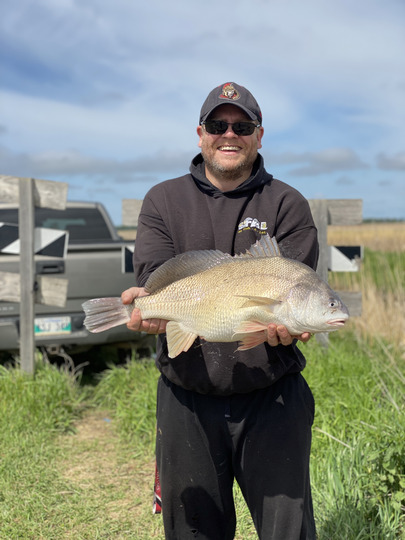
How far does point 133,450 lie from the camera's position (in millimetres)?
5102

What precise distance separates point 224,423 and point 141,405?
9.36 ft

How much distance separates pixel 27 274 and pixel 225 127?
3709 mm

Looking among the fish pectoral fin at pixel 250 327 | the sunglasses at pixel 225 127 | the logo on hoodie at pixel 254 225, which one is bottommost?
the fish pectoral fin at pixel 250 327

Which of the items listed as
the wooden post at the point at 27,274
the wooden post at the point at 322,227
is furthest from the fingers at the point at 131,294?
the wooden post at the point at 322,227

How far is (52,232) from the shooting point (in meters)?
5.90

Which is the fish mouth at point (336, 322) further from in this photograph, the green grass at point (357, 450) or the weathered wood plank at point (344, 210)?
the weathered wood plank at point (344, 210)

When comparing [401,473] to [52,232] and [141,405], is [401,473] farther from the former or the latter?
[52,232]

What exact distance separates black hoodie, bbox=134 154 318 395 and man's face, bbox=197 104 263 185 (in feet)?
0.22

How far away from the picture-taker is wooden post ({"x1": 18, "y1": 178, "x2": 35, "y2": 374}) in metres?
5.91

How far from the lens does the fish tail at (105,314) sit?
8.66ft

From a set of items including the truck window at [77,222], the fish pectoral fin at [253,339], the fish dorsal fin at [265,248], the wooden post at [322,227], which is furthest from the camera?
the truck window at [77,222]

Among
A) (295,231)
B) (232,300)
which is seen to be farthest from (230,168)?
(232,300)

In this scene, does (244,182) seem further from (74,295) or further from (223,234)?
(74,295)

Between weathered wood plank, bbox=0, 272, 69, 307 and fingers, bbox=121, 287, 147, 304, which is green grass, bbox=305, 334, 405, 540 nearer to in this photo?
fingers, bbox=121, 287, 147, 304
